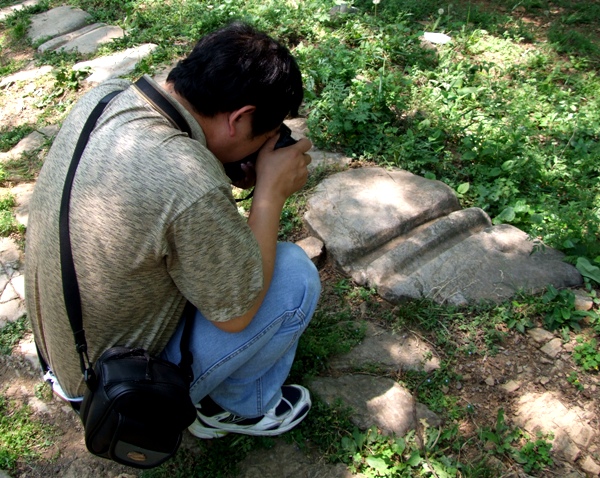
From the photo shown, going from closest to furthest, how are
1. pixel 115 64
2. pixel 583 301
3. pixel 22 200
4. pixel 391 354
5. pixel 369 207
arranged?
pixel 391 354, pixel 583 301, pixel 369 207, pixel 22 200, pixel 115 64

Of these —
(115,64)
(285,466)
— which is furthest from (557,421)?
(115,64)

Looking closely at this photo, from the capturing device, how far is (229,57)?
1.71m

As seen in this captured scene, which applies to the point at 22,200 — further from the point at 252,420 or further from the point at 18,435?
the point at 252,420

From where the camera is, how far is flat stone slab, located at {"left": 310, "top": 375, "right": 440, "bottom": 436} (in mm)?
2297

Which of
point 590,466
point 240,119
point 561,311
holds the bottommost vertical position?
point 590,466

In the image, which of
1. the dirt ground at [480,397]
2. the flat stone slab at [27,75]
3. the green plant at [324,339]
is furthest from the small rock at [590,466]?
the flat stone slab at [27,75]

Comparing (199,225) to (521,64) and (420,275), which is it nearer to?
(420,275)

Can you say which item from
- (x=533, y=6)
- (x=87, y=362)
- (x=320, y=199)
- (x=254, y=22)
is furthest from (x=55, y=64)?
(x=533, y=6)

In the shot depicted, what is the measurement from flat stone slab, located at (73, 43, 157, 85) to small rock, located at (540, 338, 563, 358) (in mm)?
3769

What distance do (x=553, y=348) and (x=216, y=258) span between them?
69.3 inches

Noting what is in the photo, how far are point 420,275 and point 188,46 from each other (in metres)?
3.15

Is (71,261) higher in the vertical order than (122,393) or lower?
higher

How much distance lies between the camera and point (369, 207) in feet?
10.6

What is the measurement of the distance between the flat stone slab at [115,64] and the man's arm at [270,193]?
3185mm
